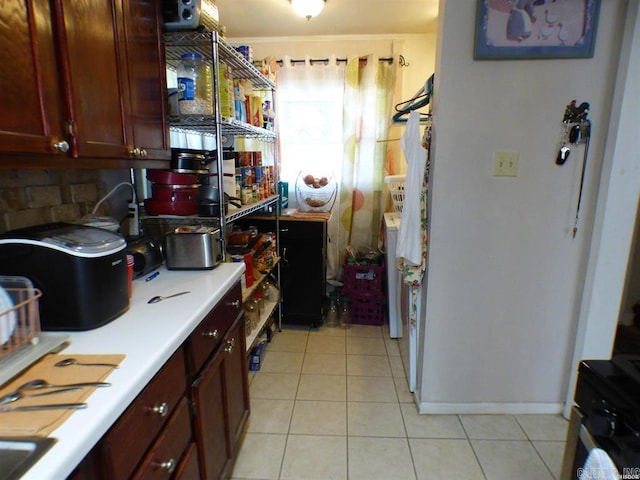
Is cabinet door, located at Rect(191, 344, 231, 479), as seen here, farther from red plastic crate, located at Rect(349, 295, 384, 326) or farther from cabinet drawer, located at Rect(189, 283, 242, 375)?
red plastic crate, located at Rect(349, 295, 384, 326)

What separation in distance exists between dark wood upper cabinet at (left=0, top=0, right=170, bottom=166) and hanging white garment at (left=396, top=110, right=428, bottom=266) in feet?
3.70

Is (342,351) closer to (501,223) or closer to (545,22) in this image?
(501,223)

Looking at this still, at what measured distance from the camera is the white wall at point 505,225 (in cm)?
162

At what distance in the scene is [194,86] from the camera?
1558mm

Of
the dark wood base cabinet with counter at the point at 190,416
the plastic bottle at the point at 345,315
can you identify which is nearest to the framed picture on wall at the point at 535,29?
the dark wood base cabinet with counter at the point at 190,416

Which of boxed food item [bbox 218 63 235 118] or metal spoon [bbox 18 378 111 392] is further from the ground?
boxed food item [bbox 218 63 235 118]

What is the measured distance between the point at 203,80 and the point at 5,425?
1385mm

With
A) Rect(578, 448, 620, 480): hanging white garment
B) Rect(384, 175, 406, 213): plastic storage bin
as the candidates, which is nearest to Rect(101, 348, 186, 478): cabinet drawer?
Rect(578, 448, 620, 480): hanging white garment

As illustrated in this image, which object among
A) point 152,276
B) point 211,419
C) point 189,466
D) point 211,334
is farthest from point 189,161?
point 189,466

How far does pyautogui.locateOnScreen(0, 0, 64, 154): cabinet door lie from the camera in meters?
0.81

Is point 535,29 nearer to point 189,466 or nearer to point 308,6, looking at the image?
point 308,6

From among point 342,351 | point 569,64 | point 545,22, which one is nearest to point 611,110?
point 569,64

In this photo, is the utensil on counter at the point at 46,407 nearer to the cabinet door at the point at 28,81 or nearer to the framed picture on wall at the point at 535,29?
the cabinet door at the point at 28,81

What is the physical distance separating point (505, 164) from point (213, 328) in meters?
1.45
